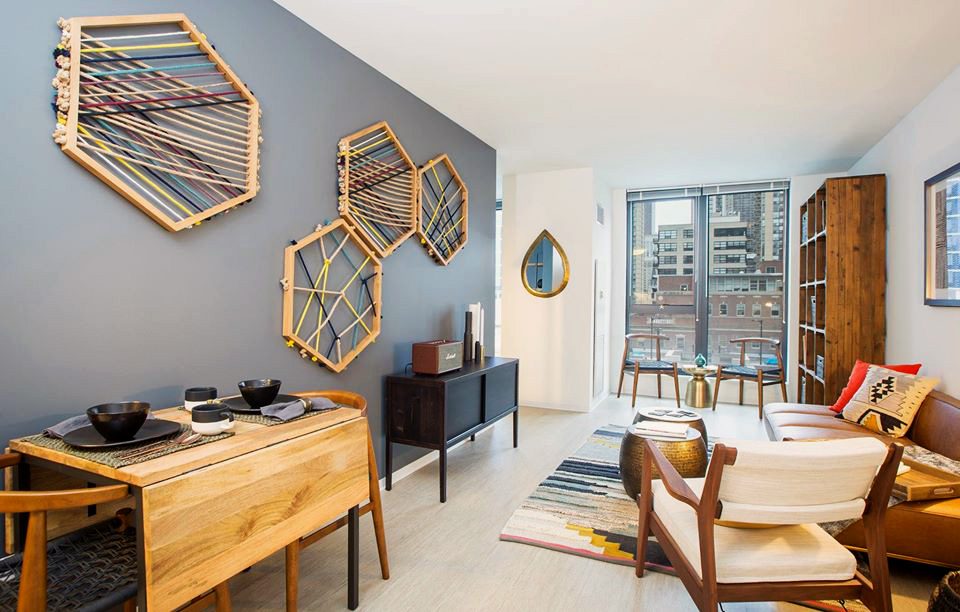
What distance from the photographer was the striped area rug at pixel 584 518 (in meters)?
2.38

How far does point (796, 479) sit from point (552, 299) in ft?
13.0

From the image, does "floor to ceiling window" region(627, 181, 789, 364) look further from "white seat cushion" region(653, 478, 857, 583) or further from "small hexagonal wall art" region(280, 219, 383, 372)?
"white seat cushion" region(653, 478, 857, 583)

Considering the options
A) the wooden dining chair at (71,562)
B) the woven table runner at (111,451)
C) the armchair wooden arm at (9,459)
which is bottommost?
the wooden dining chair at (71,562)

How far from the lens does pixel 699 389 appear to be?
5234 millimetres

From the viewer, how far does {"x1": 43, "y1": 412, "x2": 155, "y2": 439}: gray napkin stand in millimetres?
1446

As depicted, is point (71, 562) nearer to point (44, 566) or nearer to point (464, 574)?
point (44, 566)

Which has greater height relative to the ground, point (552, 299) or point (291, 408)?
point (552, 299)

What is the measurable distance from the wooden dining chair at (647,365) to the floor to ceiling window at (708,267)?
13 centimetres

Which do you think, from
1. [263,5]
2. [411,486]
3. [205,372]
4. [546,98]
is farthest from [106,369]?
[546,98]

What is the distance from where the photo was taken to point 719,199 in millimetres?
5965

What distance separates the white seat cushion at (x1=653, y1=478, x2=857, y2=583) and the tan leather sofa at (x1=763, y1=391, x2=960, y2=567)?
620mm

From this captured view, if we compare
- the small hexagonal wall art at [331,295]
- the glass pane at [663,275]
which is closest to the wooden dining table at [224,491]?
the small hexagonal wall art at [331,295]

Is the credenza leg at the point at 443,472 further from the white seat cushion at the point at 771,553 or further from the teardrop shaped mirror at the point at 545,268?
the teardrop shaped mirror at the point at 545,268

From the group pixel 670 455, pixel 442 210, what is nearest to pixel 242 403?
pixel 670 455
